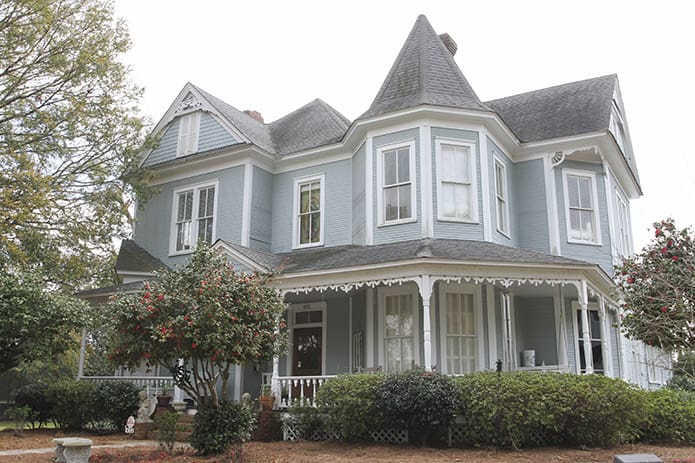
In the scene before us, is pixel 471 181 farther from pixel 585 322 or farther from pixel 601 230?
pixel 585 322

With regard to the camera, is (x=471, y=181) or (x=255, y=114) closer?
(x=471, y=181)

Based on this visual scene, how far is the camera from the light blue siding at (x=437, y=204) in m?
13.8

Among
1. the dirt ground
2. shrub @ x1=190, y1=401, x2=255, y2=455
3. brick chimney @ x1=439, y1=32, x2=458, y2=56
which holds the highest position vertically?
brick chimney @ x1=439, y1=32, x2=458, y2=56

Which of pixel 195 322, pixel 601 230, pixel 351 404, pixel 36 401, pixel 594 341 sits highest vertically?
pixel 601 230

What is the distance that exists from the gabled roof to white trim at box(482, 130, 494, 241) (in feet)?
2.73

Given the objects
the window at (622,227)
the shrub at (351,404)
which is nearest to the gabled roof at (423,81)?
the window at (622,227)

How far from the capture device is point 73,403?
1457 cm

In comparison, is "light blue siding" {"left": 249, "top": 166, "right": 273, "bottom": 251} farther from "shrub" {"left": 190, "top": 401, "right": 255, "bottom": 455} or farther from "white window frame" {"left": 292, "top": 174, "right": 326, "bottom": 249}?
"shrub" {"left": 190, "top": 401, "right": 255, "bottom": 455}

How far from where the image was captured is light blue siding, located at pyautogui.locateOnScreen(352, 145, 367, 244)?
588 inches

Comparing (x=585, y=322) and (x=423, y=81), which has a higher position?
(x=423, y=81)

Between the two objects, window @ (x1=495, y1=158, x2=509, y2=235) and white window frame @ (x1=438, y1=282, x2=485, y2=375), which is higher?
window @ (x1=495, y1=158, x2=509, y2=235)

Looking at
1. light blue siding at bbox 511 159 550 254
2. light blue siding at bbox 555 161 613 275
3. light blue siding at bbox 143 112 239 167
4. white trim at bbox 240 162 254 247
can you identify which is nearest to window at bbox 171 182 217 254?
white trim at bbox 240 162 254 247

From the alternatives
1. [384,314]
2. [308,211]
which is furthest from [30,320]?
[384,314]

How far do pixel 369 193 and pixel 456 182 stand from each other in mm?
2146
